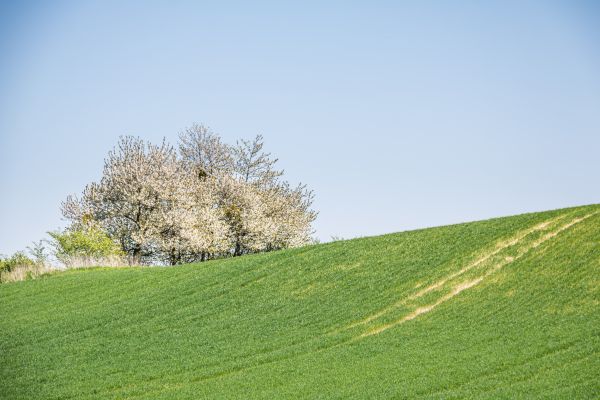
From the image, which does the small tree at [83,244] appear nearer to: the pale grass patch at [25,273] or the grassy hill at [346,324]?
the pale grass patch at [25,273]

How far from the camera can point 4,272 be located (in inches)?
2256

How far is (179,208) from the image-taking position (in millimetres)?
69438

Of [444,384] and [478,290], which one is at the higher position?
[478,290]

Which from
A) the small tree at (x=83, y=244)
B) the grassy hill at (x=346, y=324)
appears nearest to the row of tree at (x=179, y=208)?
the small tree at (x=83, y=244)

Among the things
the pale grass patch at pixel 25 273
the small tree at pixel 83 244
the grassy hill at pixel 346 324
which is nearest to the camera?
the grassy hill at pixel 346 324

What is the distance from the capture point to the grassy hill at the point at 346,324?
2270cm

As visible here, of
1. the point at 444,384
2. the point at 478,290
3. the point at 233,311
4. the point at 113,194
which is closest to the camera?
the point at 444,384

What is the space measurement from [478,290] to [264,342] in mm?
9361

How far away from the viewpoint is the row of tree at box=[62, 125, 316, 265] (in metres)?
68.5

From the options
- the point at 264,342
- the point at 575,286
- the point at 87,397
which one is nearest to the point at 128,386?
the point at 87,397

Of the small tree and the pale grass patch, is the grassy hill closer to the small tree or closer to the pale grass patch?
the pale grass patch

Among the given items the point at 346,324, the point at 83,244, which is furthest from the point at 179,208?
the point at 346,324

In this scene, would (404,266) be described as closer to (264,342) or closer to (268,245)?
(264,342)

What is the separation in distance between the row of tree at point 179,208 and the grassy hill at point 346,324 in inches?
883
